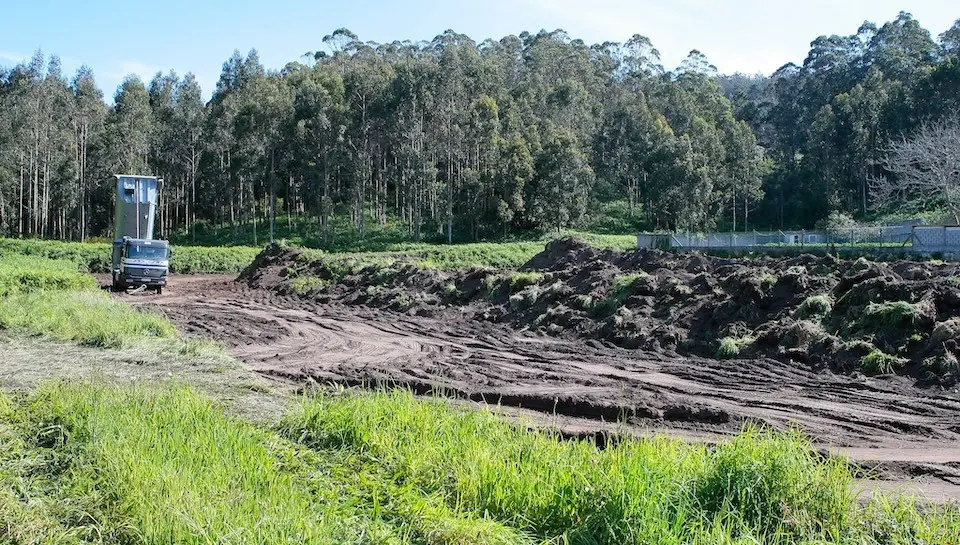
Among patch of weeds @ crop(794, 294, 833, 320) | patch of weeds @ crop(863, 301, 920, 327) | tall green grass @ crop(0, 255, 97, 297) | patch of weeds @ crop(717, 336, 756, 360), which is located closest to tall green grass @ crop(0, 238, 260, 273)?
tall green grass @ crop(0, 255, 97, 297)

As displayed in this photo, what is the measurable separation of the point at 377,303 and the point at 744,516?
1864 centimetres

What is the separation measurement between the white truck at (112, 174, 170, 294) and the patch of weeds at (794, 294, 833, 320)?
21469 mm

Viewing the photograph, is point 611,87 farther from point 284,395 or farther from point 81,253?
point 284,395

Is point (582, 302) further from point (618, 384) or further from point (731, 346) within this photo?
point (618, 384)

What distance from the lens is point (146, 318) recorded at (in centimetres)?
1466

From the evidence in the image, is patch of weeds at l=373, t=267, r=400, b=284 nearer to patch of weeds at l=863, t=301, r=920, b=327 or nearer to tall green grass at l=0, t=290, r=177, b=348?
tall green grass at l=0, t=290, r=177, b=348

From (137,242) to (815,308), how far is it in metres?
22.3

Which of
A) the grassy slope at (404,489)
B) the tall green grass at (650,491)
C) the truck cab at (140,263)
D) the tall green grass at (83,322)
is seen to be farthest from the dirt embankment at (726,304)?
the tall green grass at (83,322)

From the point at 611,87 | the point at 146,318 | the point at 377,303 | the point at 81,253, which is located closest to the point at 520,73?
the point at 611,87

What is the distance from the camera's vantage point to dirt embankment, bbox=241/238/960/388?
12.2 meters

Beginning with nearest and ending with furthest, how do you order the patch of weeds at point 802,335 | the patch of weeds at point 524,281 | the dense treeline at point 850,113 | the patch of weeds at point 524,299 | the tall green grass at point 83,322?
the tall green grass at point 83,322, the patch of weeds at point 802,335, the patch of weeds at point 524,299, the patch of weeds at point 524,281, the dense treeline at point 850,113

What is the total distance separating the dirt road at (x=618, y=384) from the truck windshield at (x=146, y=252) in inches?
354

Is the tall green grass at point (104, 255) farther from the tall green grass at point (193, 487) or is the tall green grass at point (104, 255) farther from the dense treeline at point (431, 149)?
the tall green grass at point (193, 487)

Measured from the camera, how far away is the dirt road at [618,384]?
8.07 m
